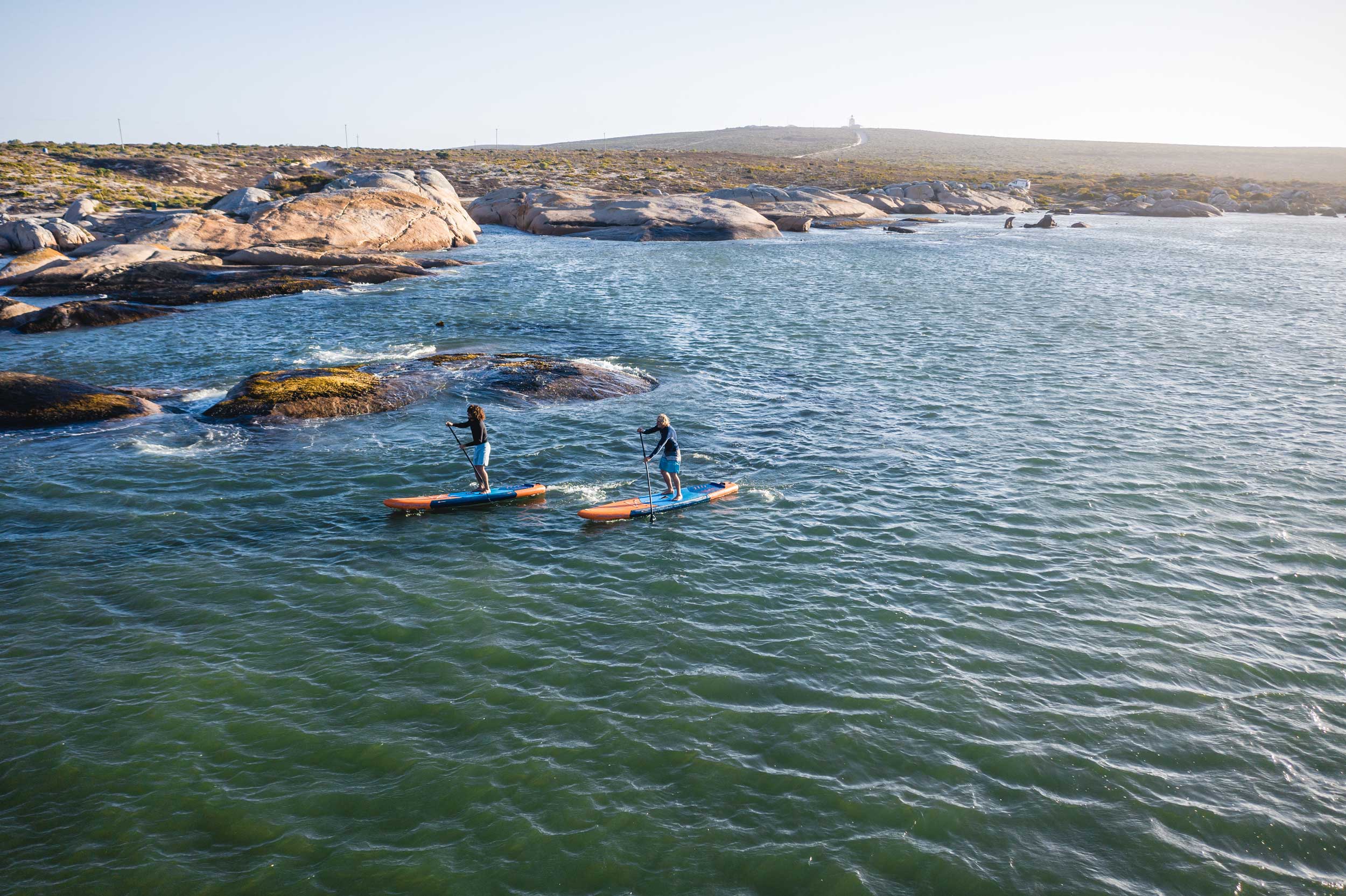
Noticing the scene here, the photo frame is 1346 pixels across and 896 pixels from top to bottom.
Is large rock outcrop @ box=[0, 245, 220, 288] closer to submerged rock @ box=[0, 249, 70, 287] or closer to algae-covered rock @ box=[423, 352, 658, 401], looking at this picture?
submerged rock @ box=[0, 249, 70, 287]

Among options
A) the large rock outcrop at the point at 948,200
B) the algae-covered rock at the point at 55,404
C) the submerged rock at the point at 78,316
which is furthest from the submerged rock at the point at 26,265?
the large rock outcrop at the point at 948,200

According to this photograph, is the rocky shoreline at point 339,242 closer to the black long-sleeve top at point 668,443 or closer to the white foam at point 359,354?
the white foam at point 359,354

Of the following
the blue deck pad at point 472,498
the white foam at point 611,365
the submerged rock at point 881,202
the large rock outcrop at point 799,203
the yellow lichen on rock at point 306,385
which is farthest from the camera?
the submerged rock at point 881,202

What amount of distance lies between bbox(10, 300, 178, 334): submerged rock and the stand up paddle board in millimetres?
27223

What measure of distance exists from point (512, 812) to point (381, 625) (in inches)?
210

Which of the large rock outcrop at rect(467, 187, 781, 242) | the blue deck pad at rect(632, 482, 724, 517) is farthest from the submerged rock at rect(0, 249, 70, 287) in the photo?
the blue deck pad at rect(632, 482, 724, 517)

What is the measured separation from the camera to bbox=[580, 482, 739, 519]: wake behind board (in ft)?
61.4

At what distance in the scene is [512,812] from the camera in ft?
34.3

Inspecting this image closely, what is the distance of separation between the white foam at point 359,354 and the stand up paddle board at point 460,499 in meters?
13.7

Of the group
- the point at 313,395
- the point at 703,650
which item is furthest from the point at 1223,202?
the point at 703,650

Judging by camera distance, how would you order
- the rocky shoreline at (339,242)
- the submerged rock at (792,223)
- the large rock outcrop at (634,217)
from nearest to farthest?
the rocky shoreline at (339,242)
the large rock outcrop at (634,217)
the submerged rock at (792,223)

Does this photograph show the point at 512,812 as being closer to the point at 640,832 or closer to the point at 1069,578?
the point at 640,832

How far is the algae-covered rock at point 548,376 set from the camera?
90.2ft

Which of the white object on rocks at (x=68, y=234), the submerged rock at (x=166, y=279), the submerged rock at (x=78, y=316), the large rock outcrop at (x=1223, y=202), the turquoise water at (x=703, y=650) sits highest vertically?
the large rock outcrop at (x=1223, y=202)
